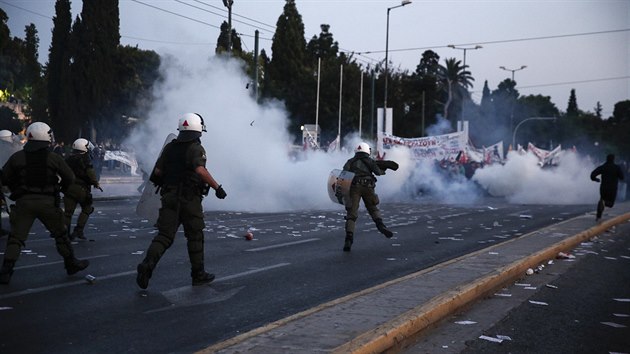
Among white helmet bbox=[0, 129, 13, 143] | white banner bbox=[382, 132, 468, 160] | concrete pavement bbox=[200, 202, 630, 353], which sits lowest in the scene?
concrete pavement bbox=[200, 202, 630, 353]

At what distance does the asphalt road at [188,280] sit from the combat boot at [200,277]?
73 millimetres

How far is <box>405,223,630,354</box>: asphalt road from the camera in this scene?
6.00 metres

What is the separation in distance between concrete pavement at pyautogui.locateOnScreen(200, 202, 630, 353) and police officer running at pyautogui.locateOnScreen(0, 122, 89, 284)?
3415 millimetres

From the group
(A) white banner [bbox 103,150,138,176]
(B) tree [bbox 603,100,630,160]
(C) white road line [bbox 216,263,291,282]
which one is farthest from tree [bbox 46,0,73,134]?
(B) tree [bbox 603,100,630,160]

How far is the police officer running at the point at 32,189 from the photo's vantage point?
794 cm

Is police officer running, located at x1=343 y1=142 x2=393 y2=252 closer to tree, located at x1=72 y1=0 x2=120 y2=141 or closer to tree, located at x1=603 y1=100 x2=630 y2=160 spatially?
tree, located at x1=72 y1=0 x2=120 y2=141


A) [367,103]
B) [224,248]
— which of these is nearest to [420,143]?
[224,248]

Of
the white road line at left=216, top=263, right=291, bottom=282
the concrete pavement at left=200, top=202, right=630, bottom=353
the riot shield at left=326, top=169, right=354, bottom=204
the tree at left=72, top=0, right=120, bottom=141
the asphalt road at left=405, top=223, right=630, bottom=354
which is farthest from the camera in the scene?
the tree at left=72, top=0, right=120, bottom=141

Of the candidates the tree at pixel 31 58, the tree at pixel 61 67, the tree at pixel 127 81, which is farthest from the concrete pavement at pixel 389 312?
the tree at pixel 31 58

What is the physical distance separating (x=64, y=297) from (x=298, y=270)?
3.33 metres

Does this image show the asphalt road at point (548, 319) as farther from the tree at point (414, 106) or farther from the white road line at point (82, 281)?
the tree at point (414, 106)

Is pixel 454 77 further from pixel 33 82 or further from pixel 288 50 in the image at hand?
pixel 33 82

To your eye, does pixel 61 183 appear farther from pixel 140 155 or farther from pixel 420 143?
pixel 420 143

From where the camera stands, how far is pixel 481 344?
19.7ft
